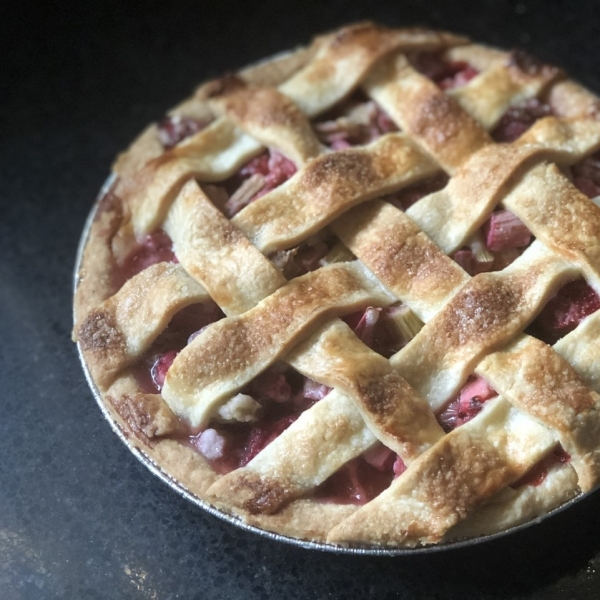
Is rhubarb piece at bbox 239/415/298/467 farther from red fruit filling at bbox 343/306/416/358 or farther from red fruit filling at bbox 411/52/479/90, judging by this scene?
red fruit filling at bbox 411/52/479/90

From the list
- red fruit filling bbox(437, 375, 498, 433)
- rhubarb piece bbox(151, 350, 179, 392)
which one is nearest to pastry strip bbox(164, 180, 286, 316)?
rhubarb piece bbox(151, 350, 179, 392)

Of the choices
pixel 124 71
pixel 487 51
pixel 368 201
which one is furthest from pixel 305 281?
pixel 124 71

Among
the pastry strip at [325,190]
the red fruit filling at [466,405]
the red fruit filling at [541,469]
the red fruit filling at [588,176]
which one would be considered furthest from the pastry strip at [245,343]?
the red fruit filling at [588,176]

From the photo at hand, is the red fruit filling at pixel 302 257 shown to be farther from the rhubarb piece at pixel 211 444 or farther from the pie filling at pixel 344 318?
the rhubarb piece at pixel 211 444

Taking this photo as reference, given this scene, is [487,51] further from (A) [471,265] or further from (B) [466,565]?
(B) [466,565]

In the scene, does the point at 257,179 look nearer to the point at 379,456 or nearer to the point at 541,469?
the point at 379,456

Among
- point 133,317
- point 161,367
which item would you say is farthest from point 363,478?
point 133,317
